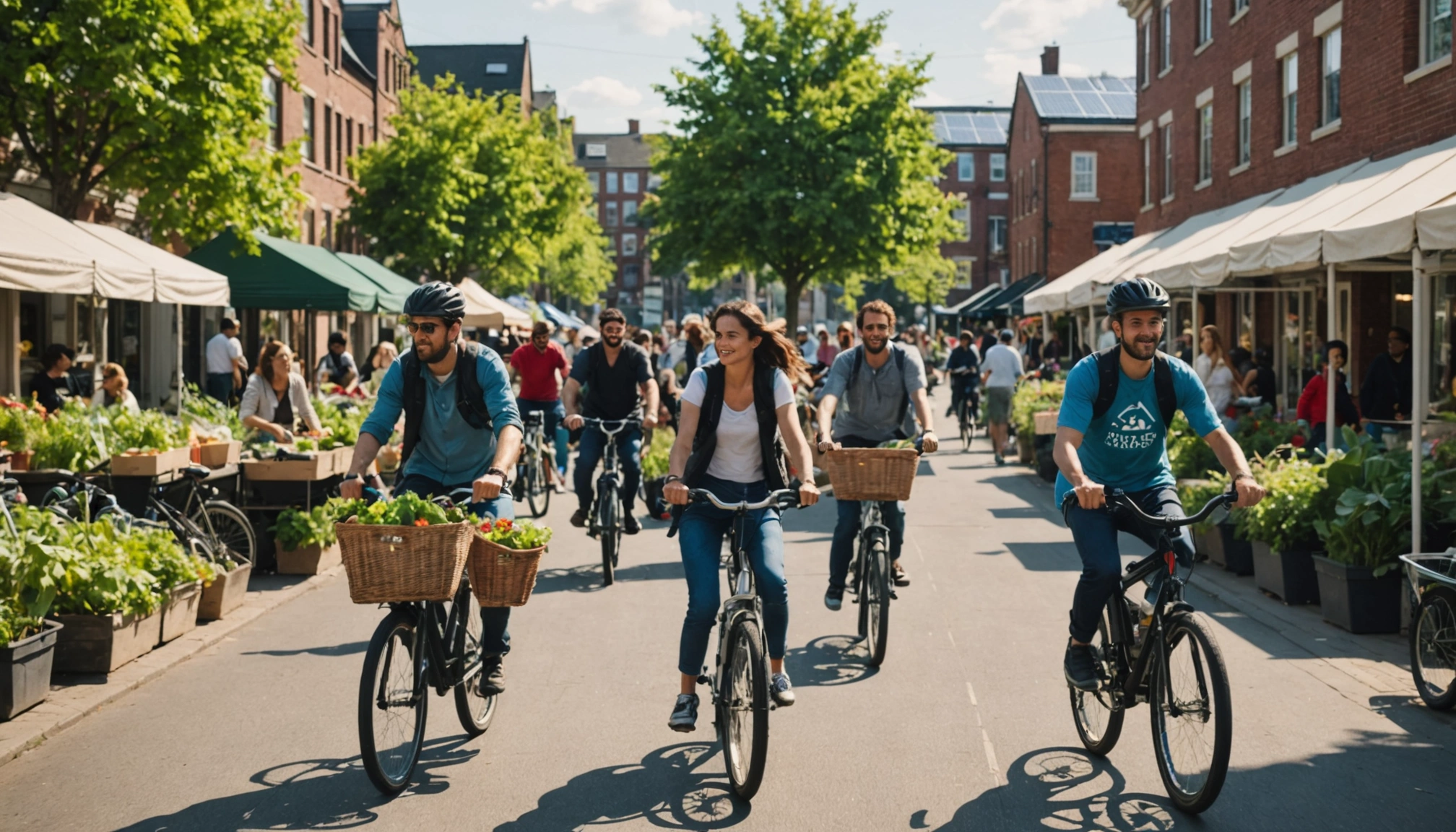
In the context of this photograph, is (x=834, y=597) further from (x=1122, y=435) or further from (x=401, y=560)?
(x=401, y=560)

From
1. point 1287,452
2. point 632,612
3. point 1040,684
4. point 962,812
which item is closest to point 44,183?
point 632,612

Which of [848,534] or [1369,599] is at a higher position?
[848,534]

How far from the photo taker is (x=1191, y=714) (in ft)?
17.3

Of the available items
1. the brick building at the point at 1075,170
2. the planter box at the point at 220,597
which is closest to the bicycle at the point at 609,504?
the planter box at the point at 220,597

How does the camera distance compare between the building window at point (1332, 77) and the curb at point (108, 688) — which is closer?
the curb at point (108, 688)

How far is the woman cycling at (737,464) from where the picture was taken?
6.00 meters

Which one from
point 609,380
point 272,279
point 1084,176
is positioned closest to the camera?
point 609,380

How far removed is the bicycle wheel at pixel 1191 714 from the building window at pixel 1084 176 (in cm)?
5043

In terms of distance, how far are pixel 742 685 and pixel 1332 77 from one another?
18.3 meters

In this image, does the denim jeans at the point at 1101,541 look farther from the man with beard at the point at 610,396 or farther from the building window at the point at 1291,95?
the building window at the point at 1291,95

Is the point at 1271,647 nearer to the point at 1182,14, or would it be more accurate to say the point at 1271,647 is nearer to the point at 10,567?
the point at 10,567

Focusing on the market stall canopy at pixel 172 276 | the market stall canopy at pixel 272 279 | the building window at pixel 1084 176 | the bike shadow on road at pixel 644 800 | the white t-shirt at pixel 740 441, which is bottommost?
the bike shadow on road at pixel 644 800

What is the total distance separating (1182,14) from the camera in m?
29.2

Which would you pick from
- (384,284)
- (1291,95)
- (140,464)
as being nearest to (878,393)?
(140,464)
